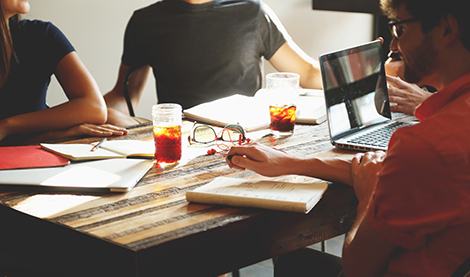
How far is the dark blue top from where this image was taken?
1.77 metres

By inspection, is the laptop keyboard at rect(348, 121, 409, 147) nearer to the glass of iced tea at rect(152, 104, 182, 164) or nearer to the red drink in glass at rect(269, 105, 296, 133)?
the red drink in glass at rect(269, 105, 296, 133)

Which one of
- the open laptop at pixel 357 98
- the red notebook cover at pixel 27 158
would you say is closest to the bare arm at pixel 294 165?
the open laptop at pixel 357 98

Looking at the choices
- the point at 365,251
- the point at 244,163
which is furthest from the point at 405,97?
the point at 365,251

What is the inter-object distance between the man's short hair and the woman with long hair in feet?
3.98

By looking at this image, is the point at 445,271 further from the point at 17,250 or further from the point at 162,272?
the point at 17,250

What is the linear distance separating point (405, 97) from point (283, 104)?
507mm

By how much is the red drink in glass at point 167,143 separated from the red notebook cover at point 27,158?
24 centimetres

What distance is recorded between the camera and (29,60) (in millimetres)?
1785

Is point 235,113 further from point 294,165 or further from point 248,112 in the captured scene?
point 294,165

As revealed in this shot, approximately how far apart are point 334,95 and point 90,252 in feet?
2.70

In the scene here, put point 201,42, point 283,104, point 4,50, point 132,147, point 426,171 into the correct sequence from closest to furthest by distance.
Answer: point 426,171 → point 132,147 → point 283,104 → point 4,50 → point 201,42

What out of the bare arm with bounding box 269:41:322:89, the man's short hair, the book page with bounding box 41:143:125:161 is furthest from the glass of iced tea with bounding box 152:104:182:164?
the bare arm with bounding box 269:41:322:89

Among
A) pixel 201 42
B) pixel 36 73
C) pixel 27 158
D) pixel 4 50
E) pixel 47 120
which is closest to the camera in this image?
pixel 27 158

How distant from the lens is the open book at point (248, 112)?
152 centimetres
